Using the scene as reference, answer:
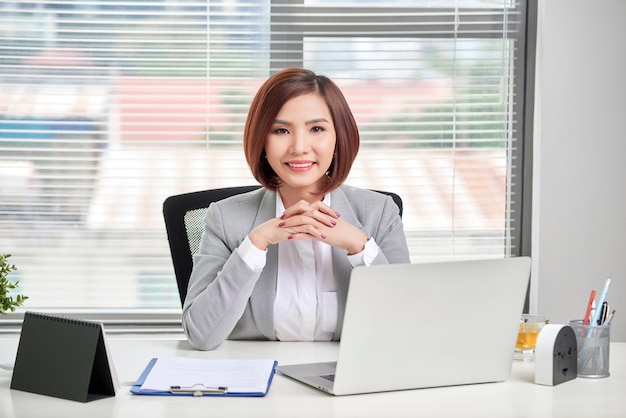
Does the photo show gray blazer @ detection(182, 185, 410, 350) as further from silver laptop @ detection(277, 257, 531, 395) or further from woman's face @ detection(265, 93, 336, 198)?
silver laptop @ detection(277, 257, 531, 395)

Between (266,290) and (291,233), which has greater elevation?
(291,233)

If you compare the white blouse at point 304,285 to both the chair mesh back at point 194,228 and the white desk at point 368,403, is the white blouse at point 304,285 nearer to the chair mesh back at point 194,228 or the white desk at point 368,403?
the chair mesh back at point 194,228

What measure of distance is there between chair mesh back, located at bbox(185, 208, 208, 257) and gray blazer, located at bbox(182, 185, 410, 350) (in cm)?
13

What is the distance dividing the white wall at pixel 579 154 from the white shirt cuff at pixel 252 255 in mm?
1571

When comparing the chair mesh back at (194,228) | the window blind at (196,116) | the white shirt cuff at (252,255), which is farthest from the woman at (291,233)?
the window blind at (196,116)

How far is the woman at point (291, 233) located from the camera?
1859 mm

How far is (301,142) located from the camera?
6.31ft

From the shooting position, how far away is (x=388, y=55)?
3.19m

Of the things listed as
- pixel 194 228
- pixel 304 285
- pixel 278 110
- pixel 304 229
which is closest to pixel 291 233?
pixel 304 229

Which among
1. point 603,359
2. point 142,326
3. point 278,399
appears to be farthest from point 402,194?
point 278,399

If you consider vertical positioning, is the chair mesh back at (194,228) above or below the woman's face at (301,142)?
below

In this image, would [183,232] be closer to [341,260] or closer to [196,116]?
[341,260]

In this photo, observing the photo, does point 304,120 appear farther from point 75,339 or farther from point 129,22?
point 129,22

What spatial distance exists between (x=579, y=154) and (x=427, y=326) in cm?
191
